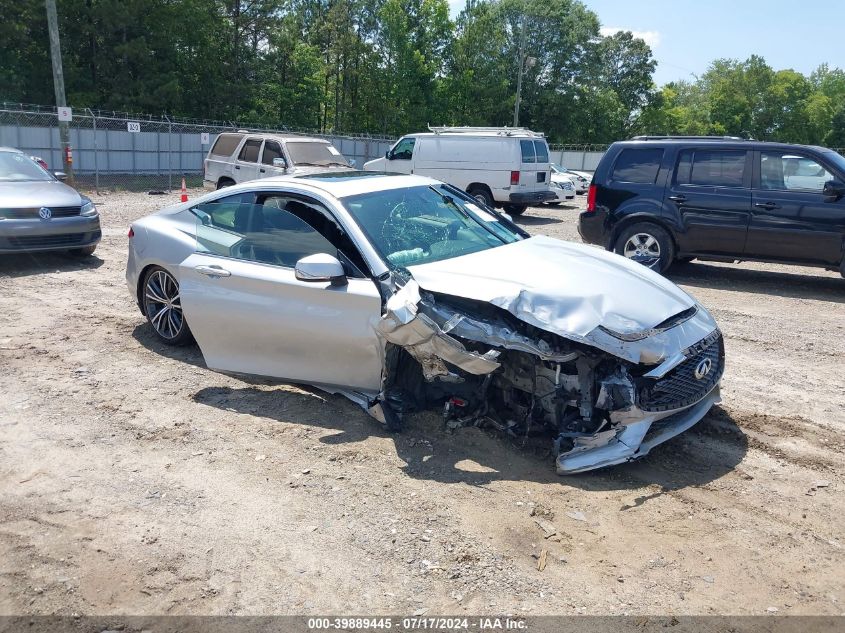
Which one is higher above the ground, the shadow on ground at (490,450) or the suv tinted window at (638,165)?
the suv tinted window at (638,165)

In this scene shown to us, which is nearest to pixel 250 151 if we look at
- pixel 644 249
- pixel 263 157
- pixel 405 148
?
pixel 263 157

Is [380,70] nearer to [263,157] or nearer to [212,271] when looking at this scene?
[263,157]

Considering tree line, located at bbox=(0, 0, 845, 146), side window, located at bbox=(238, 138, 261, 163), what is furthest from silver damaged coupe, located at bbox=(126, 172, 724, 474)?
tree line, located at bbox=(0, 0, 845, 146)

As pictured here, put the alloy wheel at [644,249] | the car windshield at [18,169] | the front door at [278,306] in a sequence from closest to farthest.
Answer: the front door at [278,306], the car windshield at [18,169], the alloy wheel at [644,249]

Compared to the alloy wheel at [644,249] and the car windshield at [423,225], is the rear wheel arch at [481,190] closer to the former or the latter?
the alloy wheel at [644,249]

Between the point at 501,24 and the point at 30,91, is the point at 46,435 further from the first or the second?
the point at 501,24

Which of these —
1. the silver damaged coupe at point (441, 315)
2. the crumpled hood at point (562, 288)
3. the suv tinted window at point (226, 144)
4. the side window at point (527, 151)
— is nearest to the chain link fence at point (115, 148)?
the suv tinted window at point (226, 144)

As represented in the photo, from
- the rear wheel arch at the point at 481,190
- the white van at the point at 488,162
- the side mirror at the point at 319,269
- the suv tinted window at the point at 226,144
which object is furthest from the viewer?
the rear wheel arch at the point at 481,190

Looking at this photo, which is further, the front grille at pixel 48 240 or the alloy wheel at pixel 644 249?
the alloy wheel at pixel 644 249

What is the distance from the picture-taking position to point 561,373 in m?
4.06

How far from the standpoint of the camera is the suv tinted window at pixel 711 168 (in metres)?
9.83

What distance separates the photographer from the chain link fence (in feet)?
80.4

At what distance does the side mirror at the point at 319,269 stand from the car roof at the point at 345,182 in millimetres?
722

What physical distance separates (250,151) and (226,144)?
1.27m
